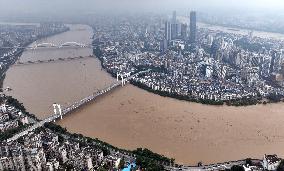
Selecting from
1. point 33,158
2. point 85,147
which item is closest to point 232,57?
point 85,147

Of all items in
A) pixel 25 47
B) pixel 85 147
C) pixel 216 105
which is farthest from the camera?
pixel 25 47

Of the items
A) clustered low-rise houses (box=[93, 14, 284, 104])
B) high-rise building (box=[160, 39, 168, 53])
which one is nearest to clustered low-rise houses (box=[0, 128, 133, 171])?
clustered low-rise houses (box=[93, 14, 284, 104])

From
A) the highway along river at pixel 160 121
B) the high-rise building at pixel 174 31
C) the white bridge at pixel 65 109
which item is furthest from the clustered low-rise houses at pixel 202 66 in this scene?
the white bridge at pixel 65 109

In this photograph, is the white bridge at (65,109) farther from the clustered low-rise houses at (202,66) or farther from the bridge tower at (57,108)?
the clustered low-rise houses at (202,66)

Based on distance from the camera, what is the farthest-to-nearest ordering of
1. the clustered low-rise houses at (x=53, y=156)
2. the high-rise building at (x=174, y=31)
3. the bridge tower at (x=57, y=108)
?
1. the high-rise building at (x=174, y=31)
2. the bridge tower at (x=57, y=108)
3. the clustered low-rise houses at (x=53, y=156)

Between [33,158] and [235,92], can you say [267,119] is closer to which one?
[235,92]

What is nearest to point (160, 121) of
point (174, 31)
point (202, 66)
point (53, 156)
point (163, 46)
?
Result: point (53, 156)

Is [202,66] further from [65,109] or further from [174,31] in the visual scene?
[174,31]

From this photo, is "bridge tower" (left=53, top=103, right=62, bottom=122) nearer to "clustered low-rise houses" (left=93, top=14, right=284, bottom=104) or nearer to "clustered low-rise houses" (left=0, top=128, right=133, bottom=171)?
"clustered low-rise houses" (left=0, top=128, right=133, bottom=171)
